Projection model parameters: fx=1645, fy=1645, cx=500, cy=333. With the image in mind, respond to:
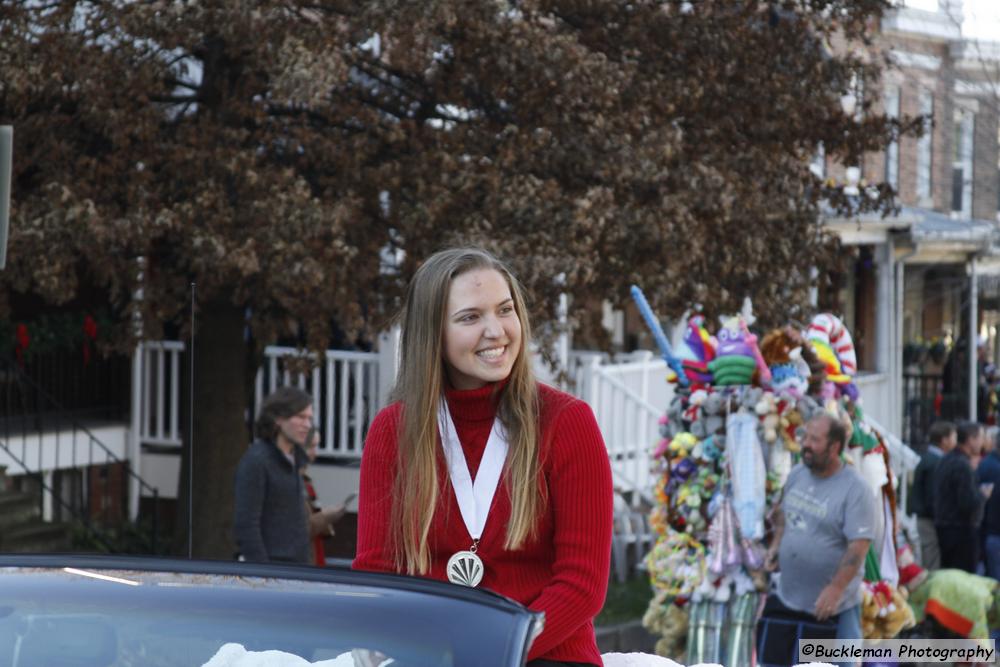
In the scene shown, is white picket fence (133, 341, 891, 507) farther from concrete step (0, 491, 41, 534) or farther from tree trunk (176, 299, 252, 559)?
tree trunk (176, 299, 252, 559)

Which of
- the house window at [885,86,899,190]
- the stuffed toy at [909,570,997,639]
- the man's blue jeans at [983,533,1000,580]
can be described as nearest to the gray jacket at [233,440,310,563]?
the stuffed toy at [909,570,997,639]

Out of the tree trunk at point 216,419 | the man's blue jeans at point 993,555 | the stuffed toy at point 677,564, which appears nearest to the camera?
the stuffed toy at point 677,564

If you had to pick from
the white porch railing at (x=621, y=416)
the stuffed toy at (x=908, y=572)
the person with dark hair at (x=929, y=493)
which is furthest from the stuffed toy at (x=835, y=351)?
the white porch railing at (x=621, y=416)

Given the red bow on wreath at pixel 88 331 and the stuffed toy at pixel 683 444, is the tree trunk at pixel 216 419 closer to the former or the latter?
the stuffed toy at pixel 683 444

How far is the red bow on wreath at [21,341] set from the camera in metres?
14.3

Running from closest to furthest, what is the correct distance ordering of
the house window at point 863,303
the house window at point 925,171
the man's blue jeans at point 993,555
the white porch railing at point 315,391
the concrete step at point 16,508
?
1. the man's blue jeans at point 993,555
2. the concrete step at point 16,508
3. the white porch railing at point 315,391
4. the house window at point 863,303
5. the house window at point 925,171

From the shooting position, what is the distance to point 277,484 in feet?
26.2

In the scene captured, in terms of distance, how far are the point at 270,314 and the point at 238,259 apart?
148 cm

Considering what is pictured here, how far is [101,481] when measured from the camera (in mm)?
15773

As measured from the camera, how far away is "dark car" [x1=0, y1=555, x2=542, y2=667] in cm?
292

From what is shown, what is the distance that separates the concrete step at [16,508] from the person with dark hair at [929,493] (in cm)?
703

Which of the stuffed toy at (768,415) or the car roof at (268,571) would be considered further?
the stuffed toy at (768,415)

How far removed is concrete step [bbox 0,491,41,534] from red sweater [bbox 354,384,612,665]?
9.92 meters

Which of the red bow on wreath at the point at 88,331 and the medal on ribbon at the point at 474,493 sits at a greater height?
the red bow on wreath at the point at 88,331
